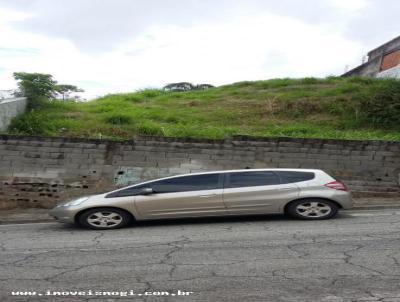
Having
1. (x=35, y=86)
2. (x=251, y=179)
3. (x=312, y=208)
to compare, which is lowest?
(x=312, y=208)

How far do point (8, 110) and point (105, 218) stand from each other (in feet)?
22.5

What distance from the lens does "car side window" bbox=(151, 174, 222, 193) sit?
1033cm

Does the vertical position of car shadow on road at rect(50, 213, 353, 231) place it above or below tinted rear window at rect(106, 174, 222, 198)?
below

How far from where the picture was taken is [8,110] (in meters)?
15.3

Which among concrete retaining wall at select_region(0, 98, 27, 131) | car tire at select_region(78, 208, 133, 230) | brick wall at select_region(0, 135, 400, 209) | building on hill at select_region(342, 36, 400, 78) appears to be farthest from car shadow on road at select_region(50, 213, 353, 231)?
building on hill at select_region(342, 36, 400, 78)

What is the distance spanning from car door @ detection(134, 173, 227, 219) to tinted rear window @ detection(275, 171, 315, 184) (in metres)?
1.28

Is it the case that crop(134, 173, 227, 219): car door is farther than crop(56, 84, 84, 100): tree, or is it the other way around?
crop(56, 84, 84, 100): tree

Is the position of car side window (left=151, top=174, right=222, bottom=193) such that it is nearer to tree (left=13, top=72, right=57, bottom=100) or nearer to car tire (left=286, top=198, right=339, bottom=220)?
car tire (left=286, top=198, right=339, bottom=220)

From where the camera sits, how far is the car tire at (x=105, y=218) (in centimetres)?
1018

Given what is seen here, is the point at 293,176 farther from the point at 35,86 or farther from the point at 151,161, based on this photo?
the point at 35,86

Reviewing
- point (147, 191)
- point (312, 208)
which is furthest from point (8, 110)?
point (312, 208)

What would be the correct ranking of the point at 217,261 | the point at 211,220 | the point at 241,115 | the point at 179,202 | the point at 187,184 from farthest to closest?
the point at 241,115 < the point at 211,220 < the point at 187,184 < the point at 179,202 < the point at 217,261

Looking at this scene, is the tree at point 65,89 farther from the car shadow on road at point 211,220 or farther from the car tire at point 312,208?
the car tire at point 312,208

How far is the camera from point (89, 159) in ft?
44.4
